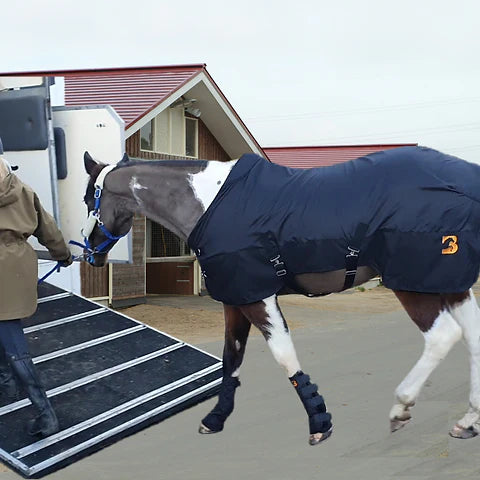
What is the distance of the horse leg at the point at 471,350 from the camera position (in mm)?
3676

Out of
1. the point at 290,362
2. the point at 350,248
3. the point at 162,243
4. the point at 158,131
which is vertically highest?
the point at 158,131

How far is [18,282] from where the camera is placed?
168 inches

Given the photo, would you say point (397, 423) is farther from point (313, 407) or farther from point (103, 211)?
point (103, 211)

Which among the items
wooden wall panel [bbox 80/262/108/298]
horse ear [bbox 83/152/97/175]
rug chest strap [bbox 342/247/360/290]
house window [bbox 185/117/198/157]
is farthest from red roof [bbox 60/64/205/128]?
rug chest strap [bbox 342/247/360/290]

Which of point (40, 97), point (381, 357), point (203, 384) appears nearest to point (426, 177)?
point (203, 384)

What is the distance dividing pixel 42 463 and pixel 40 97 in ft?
9.90

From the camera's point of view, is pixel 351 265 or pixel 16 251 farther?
pixel 16 251

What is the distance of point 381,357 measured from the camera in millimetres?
7715

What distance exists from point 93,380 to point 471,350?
282 centimetres

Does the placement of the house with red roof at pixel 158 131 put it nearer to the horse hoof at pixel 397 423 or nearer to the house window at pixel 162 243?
the house window at pixel 162 243

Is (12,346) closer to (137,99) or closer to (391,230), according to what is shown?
(391,230)

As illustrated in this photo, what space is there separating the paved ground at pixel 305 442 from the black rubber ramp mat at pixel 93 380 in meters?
0.11

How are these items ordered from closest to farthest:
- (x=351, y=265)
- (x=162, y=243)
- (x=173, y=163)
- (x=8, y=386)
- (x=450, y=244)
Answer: (x=450, y=244) → (x=351, y=265) → (x=173, y=163) → (x=8, y=386) → (x=162, y=243)

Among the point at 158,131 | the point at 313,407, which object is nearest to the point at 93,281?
the point at 158,131
